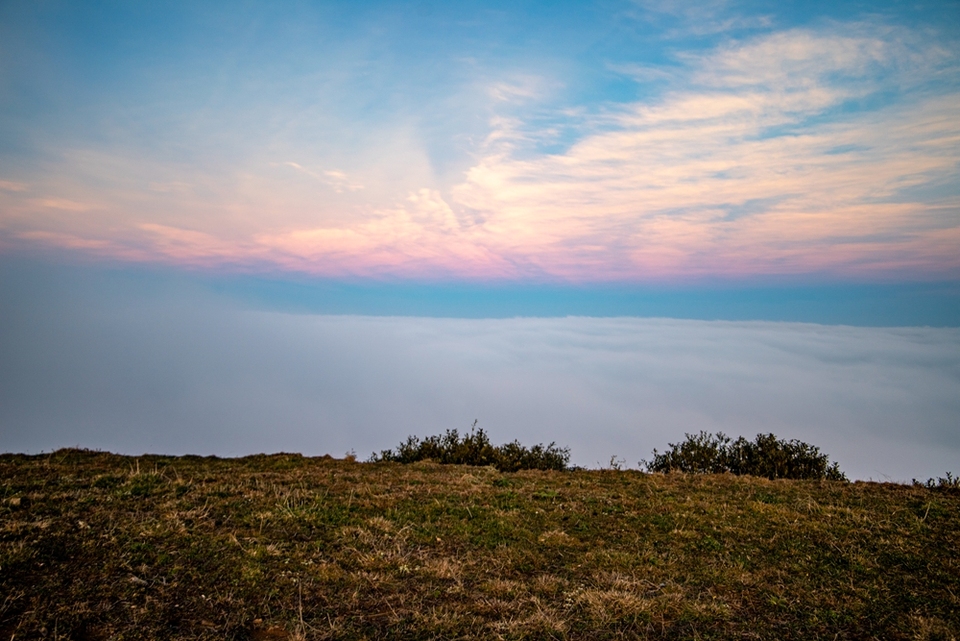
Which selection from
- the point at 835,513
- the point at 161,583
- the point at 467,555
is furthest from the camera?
the point at 835,513

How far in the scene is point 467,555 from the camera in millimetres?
8359

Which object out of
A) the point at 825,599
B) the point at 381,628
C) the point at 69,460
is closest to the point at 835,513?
the point at 825,599

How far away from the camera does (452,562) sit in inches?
316

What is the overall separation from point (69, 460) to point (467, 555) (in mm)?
13825

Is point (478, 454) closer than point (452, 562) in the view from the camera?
No

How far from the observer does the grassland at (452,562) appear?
632 cm

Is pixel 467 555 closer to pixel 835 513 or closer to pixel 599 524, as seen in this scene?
pixel 599 524

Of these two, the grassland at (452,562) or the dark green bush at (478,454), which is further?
the dark green bush at (478,454)

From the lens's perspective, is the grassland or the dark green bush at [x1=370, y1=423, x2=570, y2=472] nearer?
the grassland

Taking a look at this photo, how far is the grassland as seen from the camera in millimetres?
6324

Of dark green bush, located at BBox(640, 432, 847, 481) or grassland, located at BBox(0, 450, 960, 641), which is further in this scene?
dark green bush, located at BBox(640, 432, 847, 481)

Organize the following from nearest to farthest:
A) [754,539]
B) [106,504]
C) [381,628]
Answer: [381,628] → [106,504] → [754,539]

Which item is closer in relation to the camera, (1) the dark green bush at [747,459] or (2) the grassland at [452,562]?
(2) the grassland at [452,562]

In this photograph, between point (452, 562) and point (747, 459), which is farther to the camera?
point (747, 459)
